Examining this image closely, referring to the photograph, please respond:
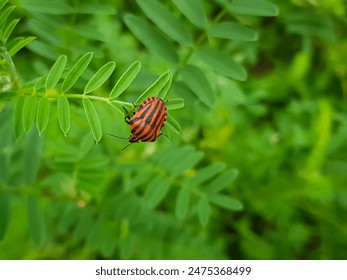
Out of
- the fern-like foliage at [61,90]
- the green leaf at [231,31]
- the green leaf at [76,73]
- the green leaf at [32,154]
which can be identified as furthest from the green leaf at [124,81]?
the green leaf at [32,154]

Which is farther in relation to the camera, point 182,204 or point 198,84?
point 182,204

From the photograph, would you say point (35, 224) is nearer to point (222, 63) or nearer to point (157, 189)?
point (157, 189)

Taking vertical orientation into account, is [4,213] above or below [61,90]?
below

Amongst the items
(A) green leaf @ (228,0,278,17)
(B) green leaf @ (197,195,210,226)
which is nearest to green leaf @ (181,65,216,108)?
(A) green leaf @ (228,0,278,17)

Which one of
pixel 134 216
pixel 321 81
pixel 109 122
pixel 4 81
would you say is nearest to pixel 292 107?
pixel 321 81

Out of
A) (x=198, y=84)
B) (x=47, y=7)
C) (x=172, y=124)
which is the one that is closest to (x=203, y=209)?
(x=198, y=84)

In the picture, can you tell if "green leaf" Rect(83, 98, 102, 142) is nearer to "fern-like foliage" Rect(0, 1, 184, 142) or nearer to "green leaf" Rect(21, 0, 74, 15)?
"fern-like foliage" Rect(0, 1, 184, 142)
